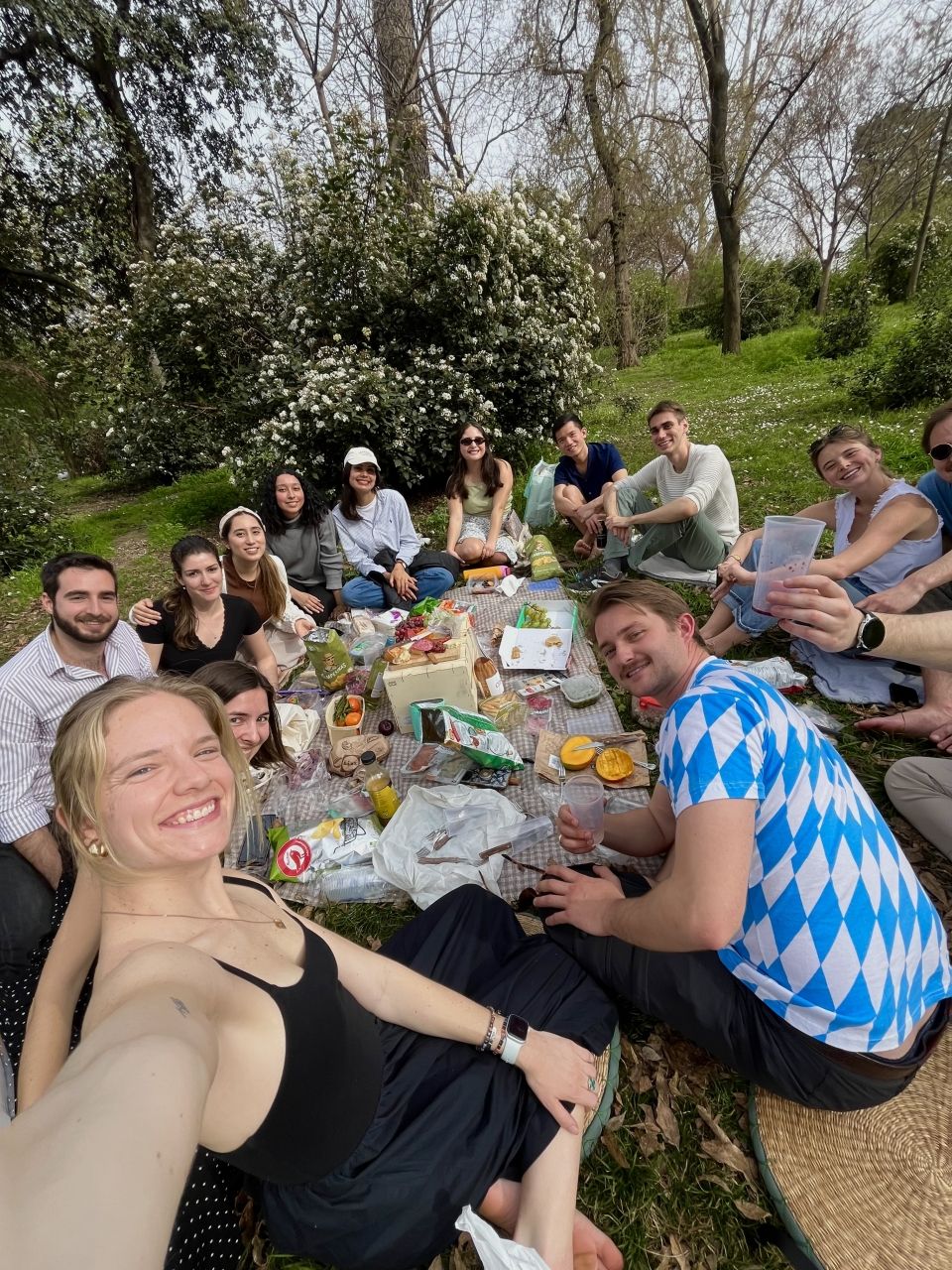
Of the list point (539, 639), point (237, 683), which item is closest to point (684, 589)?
point (539, 639)

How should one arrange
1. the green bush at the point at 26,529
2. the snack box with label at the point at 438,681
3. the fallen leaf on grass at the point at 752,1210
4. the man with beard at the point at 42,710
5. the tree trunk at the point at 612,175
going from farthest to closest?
the tree trunk at the point at 612,175 < the green bush at the point at 26,529 < the snack box with label at the point at 438,681 < the man with beard at the point at 42,710 < the fallen leaf on grass at the point at 752,1210

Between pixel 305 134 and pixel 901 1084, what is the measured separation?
10.3m

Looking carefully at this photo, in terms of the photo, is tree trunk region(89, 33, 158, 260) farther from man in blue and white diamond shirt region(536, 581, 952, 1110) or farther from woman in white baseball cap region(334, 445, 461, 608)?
man in blue and white diamond shirt region(536, 581, 952, 1110)

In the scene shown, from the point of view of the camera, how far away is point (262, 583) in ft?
13.6

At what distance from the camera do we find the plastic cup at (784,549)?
207 centimetres

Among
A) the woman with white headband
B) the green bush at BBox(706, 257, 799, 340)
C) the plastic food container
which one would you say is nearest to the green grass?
the plastic food container

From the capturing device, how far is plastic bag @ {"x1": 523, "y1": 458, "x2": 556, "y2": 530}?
6.20m

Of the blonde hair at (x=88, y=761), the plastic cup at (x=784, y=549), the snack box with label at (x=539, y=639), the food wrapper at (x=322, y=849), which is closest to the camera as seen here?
the blonde hair at (x=88, y=761)

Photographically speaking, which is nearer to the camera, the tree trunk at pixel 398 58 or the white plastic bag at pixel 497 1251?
the white plastic bag at pixel 497 1251

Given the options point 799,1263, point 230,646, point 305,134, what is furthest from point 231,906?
point 305,134

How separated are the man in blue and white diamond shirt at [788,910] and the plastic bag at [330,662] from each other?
2794 millimetres

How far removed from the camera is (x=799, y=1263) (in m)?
1.37

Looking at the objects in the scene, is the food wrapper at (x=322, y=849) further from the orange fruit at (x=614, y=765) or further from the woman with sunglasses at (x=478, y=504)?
the woman with sunglasses at (x=478, y=504)

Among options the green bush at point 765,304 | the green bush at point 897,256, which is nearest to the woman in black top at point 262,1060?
the green bush at point 897,256
